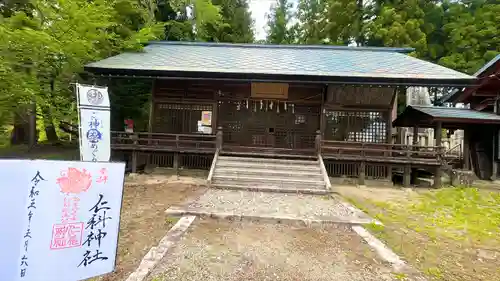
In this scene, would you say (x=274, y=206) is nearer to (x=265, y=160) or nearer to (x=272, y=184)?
(x=272, y=184)

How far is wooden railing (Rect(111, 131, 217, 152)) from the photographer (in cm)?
1141

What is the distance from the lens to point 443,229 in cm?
629

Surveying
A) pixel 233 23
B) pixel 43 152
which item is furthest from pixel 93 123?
pixel 233 23

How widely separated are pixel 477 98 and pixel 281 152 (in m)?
11.8

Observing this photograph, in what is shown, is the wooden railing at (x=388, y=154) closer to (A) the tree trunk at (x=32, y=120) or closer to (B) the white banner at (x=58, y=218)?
(B) the white banner at (x=58, y=218)

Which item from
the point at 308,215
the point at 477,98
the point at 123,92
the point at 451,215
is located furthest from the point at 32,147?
the point at 477,98

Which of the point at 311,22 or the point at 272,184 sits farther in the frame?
the point at 311,22

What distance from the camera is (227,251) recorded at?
181 inches

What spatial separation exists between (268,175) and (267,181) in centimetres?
43

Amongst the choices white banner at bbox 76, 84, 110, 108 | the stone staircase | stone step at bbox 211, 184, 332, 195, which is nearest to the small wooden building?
the stone staircase

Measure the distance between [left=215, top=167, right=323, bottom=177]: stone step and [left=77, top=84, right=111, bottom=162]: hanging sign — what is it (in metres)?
4.40

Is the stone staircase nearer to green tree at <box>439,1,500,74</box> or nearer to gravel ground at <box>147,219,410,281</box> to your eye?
gravel ground at <box>147,219,410,281</box>

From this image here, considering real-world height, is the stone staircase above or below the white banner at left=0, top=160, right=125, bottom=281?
below

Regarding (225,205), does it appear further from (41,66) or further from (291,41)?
(291,41)
